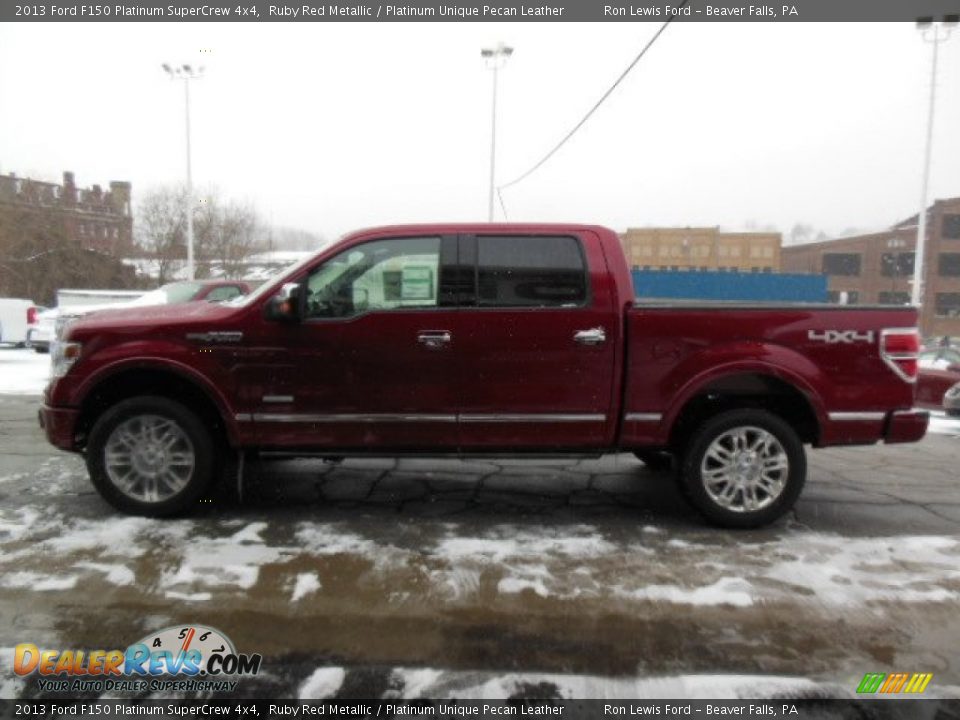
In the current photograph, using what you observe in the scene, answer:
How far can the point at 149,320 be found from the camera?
4148 mm

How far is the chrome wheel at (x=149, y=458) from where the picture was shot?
414 centimetres

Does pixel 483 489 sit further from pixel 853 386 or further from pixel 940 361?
pixel 940 361

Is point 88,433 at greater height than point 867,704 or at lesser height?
greater

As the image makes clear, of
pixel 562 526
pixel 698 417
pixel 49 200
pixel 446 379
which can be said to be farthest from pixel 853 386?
pixel 49 200

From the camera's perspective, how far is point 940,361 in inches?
460

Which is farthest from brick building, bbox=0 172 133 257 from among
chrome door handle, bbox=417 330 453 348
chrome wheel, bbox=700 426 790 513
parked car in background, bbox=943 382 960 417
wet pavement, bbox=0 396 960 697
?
parked car in background, bbox=943 382 960 417

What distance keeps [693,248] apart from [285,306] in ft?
126

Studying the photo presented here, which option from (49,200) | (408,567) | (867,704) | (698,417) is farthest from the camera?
(49,200)

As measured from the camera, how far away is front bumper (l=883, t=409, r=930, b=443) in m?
4.10

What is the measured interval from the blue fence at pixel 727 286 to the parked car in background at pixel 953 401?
1289 cm

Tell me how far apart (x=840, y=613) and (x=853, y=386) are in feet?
5.16

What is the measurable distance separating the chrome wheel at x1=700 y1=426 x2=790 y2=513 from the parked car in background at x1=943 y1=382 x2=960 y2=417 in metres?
7.28

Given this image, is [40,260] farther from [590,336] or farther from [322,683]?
[322,683]

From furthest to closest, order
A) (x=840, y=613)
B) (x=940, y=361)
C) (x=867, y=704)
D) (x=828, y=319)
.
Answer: (x=940, y=361)
(x=828, y=319)
(x=840, y=613)
(x=867, y=704)
